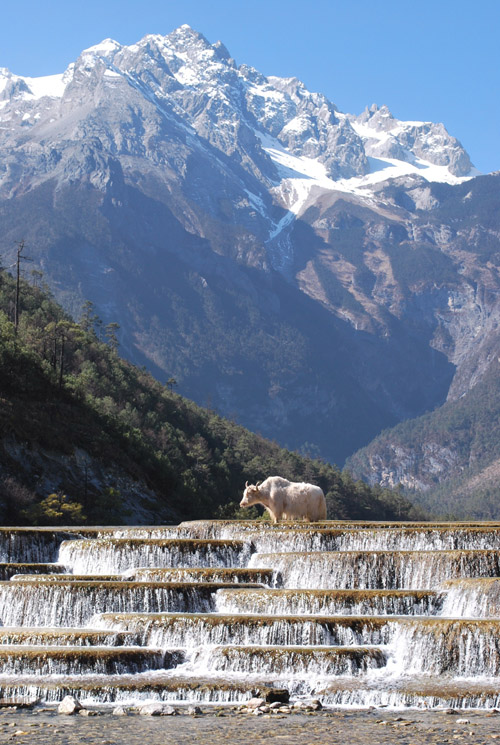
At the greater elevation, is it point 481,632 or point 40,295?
point 40,295

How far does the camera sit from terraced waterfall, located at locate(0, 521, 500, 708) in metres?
26.6

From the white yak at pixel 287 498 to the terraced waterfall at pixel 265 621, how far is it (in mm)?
5617

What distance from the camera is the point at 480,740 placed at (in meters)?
21.0

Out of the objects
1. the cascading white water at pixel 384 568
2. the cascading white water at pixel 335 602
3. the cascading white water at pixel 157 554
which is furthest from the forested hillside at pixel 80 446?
the cascading white water at pixel 335 602

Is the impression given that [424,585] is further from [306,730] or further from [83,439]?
[83,439]

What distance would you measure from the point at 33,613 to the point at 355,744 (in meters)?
15.9

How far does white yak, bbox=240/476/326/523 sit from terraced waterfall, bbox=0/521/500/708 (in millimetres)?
5617

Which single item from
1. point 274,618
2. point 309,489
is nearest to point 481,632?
point 274,618

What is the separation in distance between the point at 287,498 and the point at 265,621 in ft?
58.6

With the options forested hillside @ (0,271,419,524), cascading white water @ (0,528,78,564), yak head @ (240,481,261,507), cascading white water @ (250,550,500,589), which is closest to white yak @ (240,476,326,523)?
yak head @ (240,481,261,507)

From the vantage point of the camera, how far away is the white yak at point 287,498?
47594mm

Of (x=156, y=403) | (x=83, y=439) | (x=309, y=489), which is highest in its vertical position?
(x=156, y=403)

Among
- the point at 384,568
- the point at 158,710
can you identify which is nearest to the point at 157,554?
the point at 384,568

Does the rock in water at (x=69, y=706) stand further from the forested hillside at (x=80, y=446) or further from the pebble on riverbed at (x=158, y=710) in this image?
the forested hillside at (x=80, y=446)
